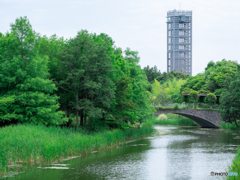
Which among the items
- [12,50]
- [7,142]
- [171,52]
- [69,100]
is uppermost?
[171,52]

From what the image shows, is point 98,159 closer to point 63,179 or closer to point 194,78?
point 63,179

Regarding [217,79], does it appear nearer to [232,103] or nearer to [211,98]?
[211,98]

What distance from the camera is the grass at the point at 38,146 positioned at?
18.0 m

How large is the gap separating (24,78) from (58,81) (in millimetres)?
5703

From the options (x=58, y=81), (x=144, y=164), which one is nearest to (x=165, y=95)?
(x=58, y=81)

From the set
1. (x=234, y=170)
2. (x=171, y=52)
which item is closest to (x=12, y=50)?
(x=234, y=170)

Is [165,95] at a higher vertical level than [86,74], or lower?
lower

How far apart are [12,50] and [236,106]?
33.1 meters

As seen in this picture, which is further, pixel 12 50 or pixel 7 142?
pixel 12 50

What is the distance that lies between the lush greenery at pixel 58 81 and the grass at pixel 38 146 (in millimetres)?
2889

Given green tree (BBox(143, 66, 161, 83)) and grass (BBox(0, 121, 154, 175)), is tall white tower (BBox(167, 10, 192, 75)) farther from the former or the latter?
grass (BBox(0, 121, 154, 175))

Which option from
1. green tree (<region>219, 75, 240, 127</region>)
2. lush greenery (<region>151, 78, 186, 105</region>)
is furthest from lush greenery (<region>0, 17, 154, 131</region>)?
lush greenery (<region>151, 78, 186, 105</region>)

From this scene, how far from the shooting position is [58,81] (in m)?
32.2

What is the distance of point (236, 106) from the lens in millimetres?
46188
